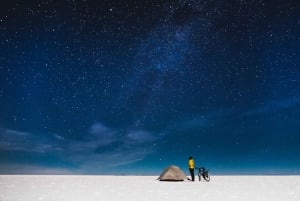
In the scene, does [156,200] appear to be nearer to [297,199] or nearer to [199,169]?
[297,199]

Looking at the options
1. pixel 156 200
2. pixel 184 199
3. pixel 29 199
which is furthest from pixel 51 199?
pixel 184 199

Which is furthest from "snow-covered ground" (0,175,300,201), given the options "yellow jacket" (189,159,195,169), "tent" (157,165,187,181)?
"tent" (157,165,187,181)

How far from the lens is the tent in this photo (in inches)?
1060

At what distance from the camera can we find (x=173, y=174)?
88.7 ft

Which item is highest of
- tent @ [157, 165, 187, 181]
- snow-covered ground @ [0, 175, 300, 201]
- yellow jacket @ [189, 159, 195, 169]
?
yellow jacket @ [189, 159, 195, 169]

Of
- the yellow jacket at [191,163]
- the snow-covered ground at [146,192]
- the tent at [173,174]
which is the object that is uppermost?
the yellow jacket at [191,163]

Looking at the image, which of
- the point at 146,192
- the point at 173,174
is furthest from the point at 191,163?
the point at 146,192

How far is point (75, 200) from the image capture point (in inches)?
509

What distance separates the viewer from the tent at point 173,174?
88.3 feet

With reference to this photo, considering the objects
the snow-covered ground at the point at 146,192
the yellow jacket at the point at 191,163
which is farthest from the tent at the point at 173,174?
the snow-covered ground at the point at 146,192

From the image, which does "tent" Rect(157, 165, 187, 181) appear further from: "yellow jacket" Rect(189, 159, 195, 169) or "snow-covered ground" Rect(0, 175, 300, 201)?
"snow-covered ground" Rect(0, 175, 300, 201)

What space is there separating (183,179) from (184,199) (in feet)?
44.9

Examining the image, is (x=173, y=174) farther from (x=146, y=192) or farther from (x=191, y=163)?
(x=146, y=192)

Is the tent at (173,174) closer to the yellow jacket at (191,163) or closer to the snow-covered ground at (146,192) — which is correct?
the yellow jacket at (191,163)
